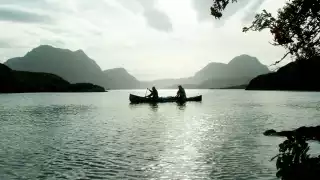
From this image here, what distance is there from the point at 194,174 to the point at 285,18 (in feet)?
25.9

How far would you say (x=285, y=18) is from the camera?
1452cm

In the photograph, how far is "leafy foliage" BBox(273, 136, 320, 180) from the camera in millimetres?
9695

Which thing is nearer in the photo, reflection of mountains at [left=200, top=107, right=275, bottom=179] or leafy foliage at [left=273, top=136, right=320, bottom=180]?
leafy foliage at [left=273, top=136, right=320, bottom=180]

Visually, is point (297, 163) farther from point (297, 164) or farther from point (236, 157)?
point (236, 157)

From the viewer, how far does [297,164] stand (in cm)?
1020

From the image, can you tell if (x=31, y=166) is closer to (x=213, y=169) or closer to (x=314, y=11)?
(x=213, y=169)

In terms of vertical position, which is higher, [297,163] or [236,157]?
[297,163]

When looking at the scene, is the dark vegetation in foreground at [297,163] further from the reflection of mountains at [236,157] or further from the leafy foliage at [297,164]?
the reflection of mountains at [236,157]

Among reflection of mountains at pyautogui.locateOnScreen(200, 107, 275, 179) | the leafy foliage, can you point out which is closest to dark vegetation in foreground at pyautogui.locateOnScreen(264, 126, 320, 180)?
the leafy foliage

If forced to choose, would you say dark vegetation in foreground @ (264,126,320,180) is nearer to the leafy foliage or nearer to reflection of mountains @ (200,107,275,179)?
the leafy foliage

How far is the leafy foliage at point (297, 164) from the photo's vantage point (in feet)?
31.8

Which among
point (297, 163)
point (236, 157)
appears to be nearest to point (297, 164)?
point (297, 163)

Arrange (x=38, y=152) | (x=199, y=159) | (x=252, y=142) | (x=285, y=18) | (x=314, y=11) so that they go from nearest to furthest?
1. (x=314, y=11)
2. (x=285, y=18)
3. (x=199, y=159)
4. (x=38, y=152)
5. (x=252, y=142)

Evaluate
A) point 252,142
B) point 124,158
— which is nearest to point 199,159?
point 124,158
